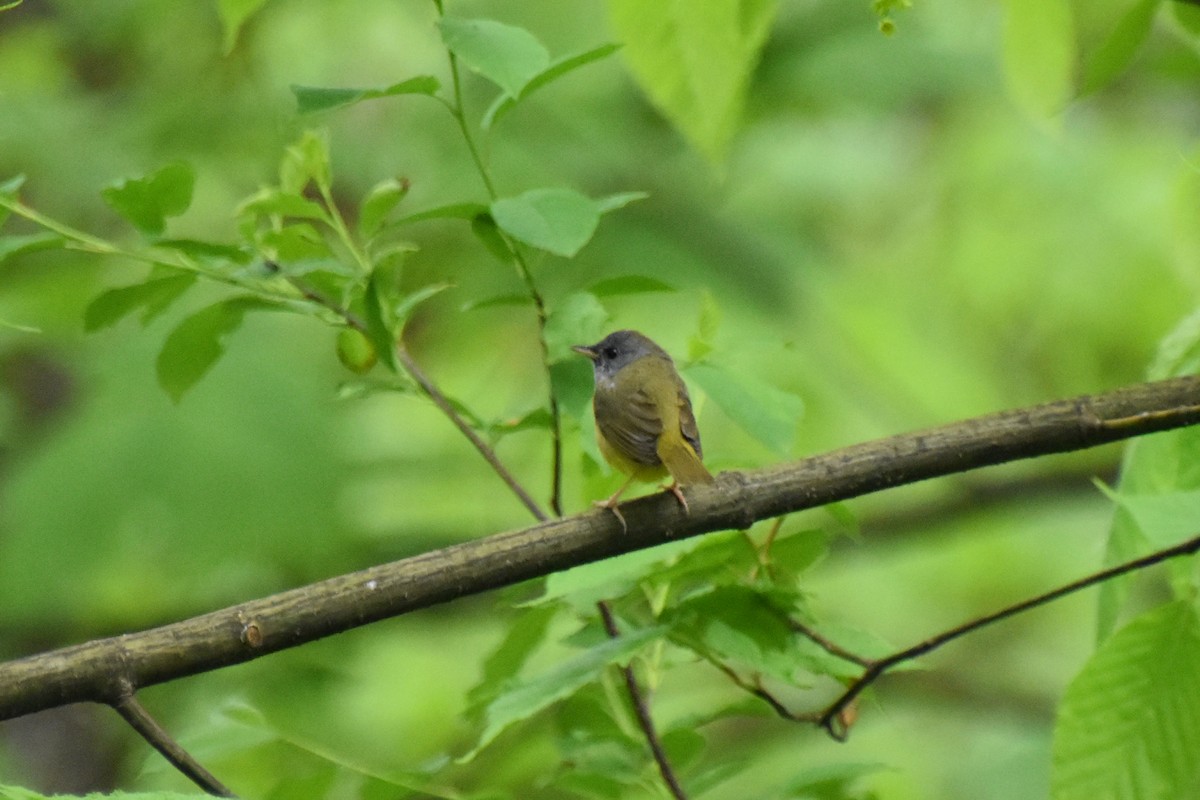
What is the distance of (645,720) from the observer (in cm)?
188

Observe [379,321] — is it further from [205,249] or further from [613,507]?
[613,507]

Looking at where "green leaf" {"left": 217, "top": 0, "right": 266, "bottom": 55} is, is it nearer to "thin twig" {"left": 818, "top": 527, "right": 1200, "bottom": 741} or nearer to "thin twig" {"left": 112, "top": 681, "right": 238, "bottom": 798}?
"thin twig" {"left": 112, "top": 681, "right": 238, "bottom": 798}

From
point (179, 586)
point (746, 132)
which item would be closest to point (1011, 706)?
point (746, 132)

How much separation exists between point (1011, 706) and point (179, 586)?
313 centimetres

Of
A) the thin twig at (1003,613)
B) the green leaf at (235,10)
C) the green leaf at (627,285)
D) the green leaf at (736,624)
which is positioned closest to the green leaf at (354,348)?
the green leaf at (627,285)

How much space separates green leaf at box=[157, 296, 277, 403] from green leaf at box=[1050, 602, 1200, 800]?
1.24 m

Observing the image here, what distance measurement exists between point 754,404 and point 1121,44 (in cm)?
76

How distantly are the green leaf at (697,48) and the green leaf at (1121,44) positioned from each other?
1.68 ft

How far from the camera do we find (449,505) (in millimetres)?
6699

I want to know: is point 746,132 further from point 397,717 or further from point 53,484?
point 397,717

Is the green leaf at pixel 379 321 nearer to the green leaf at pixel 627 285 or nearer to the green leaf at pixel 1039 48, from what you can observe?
the green leaf at pixel 627 285

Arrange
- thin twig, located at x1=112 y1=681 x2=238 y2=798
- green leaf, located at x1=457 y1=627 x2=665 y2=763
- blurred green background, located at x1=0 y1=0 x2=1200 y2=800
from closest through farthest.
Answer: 1. thin twig, located at x1=112 y1=681 x2=238 y2=798
2. green leaf, located at x1=457 y1=627 x2=665 y2=763
3. blurred green background, located at x1=0 y1=0 x2=1200 y2=800

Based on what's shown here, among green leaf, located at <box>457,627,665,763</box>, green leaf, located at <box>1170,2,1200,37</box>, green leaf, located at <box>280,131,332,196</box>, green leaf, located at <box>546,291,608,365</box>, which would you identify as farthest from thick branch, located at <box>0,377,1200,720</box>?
green leaf, located at <box>280,131,332,196</box>

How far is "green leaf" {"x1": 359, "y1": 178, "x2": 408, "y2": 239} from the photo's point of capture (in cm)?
192
